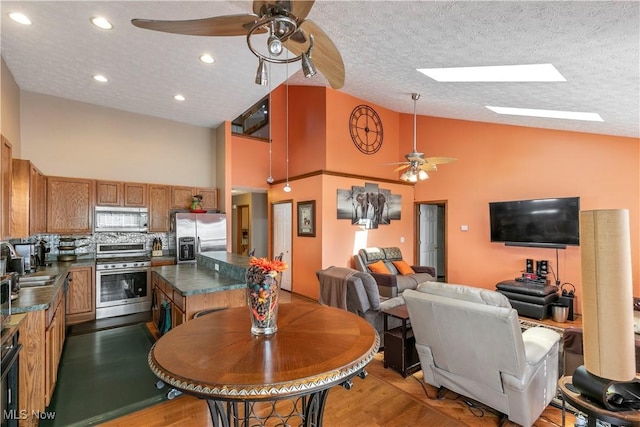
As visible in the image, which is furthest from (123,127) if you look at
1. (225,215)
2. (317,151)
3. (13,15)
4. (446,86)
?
(446,86)

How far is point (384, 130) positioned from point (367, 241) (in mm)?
2687

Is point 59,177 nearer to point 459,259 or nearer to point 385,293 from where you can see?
point 385,293

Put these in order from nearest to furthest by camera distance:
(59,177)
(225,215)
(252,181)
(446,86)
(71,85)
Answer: (446,86), (71,85), (59,177), (225,215), (252,181)

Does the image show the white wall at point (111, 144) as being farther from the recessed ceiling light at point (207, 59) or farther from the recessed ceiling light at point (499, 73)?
the recessed ceiling light at point (499, 73)

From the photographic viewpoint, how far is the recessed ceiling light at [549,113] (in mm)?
3471

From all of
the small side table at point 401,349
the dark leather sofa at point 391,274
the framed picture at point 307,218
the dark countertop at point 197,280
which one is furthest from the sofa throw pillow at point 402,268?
the dark countertop at point 197,280

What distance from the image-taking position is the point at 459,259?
20.8 feet

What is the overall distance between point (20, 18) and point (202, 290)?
2724 mm

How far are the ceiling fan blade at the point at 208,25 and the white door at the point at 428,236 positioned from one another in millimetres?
6543

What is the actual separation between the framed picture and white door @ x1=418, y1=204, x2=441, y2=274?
A: 9.65 ft

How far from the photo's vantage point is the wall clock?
6.46 meters

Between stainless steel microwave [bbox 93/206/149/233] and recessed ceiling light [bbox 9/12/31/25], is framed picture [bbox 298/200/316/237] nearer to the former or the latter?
stainless steel microwave [bbox 93/206/149/233]

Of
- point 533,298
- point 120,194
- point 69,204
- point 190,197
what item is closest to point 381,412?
point 533,298

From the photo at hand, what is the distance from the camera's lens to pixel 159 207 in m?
5.07
